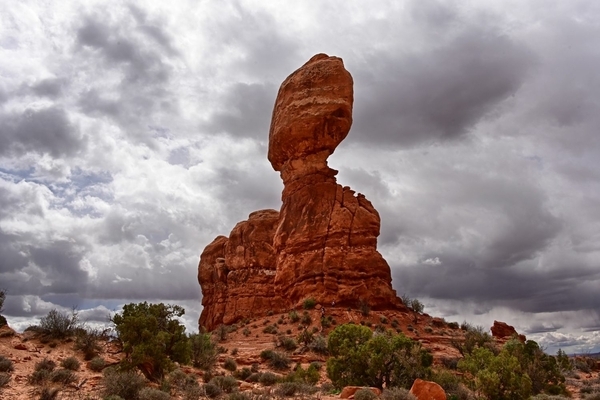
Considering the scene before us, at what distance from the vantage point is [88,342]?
18828 mm

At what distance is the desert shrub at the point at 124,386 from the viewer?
1309 cm

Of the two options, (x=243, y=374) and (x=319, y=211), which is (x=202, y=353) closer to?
(x=243, y=374)

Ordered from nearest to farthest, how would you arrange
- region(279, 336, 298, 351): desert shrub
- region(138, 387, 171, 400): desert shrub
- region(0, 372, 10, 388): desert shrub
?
region(138, 387, 171, 400): desert shrub < region(0, 372, 10, 388): desert shrub < region(279, 336, 298, 351): desert shrub

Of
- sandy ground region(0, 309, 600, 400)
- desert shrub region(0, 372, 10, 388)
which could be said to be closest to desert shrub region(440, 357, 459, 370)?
sandy ground region(0, 309, 600, 400)

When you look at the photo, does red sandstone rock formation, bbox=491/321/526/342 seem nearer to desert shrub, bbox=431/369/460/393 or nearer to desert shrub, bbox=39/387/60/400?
desert shrub, bbox=431/369/460/393

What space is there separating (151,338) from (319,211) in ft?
93.7

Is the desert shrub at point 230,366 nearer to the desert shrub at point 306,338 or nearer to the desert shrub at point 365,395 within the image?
the desert shrub at point 306,338

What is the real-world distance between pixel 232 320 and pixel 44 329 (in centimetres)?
3658

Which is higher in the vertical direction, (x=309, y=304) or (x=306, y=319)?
(x=309, y=304)

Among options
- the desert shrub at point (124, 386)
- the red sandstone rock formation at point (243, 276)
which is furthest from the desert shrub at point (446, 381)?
the red sandstone rock formation at point (243, 276)

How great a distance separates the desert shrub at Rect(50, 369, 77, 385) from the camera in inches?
564

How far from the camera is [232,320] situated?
2176 inches

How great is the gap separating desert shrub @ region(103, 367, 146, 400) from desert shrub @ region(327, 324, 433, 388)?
701 centimetres

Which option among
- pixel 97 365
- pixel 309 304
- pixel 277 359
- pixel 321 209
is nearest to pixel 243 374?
pixel 277 359
